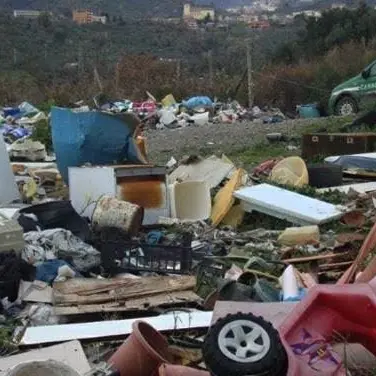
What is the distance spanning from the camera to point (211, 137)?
1468 centimetres

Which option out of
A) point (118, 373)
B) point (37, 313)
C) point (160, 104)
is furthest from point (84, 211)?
point (160, 104)

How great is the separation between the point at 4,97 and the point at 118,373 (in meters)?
17.7

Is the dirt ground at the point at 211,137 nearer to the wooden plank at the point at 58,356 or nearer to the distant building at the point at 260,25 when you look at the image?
the wooden plank at the point at 58,356

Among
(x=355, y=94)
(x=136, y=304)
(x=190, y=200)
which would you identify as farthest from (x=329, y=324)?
(x=355, y=94)

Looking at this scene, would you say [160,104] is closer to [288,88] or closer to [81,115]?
[288,88]

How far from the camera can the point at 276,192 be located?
25.8 feet

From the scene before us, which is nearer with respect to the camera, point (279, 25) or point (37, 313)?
point (37, 313)

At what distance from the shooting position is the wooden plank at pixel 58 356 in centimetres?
397

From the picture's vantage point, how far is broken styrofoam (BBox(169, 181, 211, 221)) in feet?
25.8

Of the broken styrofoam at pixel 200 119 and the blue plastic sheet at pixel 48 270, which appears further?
the broken styrofoam at pixel 200 119

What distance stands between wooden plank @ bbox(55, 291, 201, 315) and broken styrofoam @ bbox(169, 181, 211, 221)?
2.62 m

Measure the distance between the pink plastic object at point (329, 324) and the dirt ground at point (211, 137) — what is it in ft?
27.3

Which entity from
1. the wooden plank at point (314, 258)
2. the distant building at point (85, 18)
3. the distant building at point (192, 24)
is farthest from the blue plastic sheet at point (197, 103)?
the distant building at point (192, 24)

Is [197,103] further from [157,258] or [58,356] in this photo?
[58,356]
